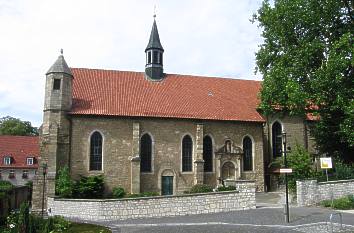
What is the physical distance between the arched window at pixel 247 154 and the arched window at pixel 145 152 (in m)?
7.53

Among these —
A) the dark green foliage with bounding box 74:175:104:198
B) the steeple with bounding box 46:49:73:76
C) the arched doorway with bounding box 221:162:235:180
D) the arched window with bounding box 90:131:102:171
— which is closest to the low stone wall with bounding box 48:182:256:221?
the dark green foliage with bounding box 74:175:104:198

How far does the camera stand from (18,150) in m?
48.6

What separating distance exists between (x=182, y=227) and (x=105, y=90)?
17508 mm

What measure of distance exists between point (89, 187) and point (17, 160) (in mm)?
26624

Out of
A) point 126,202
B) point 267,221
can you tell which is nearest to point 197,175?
point 126,202

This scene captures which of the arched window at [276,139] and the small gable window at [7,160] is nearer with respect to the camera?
the arched window at [276,139]

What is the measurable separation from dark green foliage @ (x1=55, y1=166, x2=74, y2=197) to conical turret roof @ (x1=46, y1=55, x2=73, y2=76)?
7065 mm

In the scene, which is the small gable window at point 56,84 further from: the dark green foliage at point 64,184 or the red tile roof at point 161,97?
the dark green foliage at point 64,184

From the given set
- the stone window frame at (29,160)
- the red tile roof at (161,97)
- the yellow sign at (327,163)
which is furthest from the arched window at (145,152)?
the stone window frame at (29,160)

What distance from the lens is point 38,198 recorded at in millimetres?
25469

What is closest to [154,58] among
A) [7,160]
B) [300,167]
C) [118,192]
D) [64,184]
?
[118,192]

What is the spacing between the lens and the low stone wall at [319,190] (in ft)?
69.6

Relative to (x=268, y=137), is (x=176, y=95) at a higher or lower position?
higher

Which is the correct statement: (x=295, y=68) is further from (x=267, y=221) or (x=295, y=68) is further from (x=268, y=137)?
(x=267, y=221)
